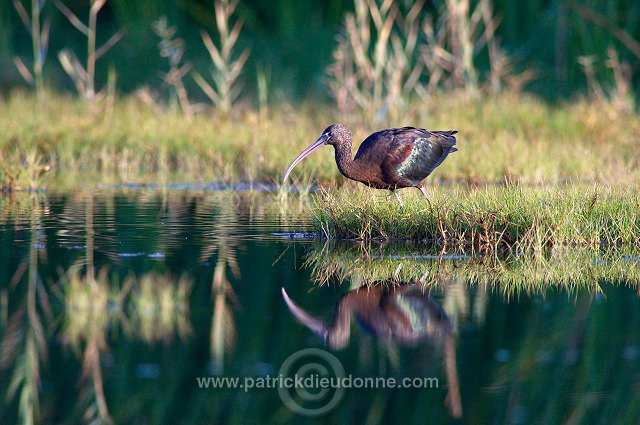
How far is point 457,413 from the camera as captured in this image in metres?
4.73

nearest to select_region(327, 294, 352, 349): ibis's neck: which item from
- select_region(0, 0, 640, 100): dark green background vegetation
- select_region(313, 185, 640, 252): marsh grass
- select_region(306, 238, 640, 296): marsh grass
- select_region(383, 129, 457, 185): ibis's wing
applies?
select_region(306, 238, 640, 296): marsh grass

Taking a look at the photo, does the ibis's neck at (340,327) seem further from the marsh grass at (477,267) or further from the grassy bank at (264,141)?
the grassy bank at (264,141)

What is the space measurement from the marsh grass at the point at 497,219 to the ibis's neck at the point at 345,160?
35 centimetres

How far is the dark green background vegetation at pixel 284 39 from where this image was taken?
58.8ft

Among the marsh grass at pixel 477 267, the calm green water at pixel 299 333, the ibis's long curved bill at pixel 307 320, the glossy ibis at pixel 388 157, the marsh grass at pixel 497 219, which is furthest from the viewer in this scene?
the glossy ibis at pixel 388 157

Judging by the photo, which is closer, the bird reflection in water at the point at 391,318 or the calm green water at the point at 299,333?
the calm green water at the point at 299,333

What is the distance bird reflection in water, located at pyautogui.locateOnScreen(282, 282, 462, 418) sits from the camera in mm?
5793

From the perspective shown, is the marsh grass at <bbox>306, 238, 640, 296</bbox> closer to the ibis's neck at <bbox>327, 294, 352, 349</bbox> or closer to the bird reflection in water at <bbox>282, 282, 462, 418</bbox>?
the bird reflection in water at <bbox>282, 282, 462, 418</bbox>

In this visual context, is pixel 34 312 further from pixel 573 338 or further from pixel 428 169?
pixel 428 169

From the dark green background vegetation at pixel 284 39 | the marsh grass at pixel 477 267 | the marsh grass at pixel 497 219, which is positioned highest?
the dark green background vegetation at pixel 284 39

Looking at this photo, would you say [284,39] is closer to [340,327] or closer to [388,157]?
[388,157]

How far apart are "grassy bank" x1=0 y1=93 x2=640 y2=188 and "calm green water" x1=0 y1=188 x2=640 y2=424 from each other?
11.5 ft

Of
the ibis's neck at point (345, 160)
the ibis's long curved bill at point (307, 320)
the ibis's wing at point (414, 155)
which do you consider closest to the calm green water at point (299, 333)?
the ibis's long curved bill at point (307, 320)

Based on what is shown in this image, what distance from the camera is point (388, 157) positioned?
9109mm
